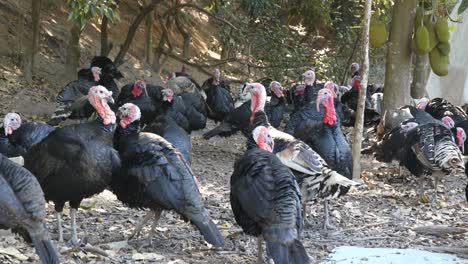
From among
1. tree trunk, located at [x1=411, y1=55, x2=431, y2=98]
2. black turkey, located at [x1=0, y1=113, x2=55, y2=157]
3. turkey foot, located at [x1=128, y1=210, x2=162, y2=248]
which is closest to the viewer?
turkey foot, located at [x1=128, y1=210, x2=162, y2=248]

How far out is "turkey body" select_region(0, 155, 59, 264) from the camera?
433 centimetres

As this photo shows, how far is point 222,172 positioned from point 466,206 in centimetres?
291

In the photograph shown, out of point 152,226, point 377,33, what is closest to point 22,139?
point 152,226

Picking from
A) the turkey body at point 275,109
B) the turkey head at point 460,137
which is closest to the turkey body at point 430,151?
the turkey head at point 460,137

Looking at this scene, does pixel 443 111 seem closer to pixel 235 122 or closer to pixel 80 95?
pixel 235 122

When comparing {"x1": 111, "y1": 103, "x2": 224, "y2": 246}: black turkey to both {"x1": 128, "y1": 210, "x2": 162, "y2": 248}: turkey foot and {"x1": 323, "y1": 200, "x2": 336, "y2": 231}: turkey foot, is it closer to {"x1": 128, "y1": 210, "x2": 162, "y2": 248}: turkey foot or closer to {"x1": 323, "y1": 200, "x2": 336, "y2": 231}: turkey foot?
{"x1": 128, "y1": 210, "x2": 162, "y2": 248}: turkey foot

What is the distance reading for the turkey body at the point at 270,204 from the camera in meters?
4.64

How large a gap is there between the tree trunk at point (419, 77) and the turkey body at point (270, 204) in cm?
666

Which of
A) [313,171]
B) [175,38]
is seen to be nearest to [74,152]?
[313,171]

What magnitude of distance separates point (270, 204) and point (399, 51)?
Answer: 5.06 metres

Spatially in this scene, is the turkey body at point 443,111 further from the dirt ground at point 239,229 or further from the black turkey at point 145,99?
the black turkey at point 145,99

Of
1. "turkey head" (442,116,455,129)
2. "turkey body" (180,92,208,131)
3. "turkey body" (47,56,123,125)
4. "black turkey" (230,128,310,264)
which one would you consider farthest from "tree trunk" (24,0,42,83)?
"black turkey" (230,128,310,264)

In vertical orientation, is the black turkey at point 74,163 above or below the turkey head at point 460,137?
below

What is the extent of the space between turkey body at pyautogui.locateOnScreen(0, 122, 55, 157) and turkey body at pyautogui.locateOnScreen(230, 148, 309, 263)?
8.54 ft
